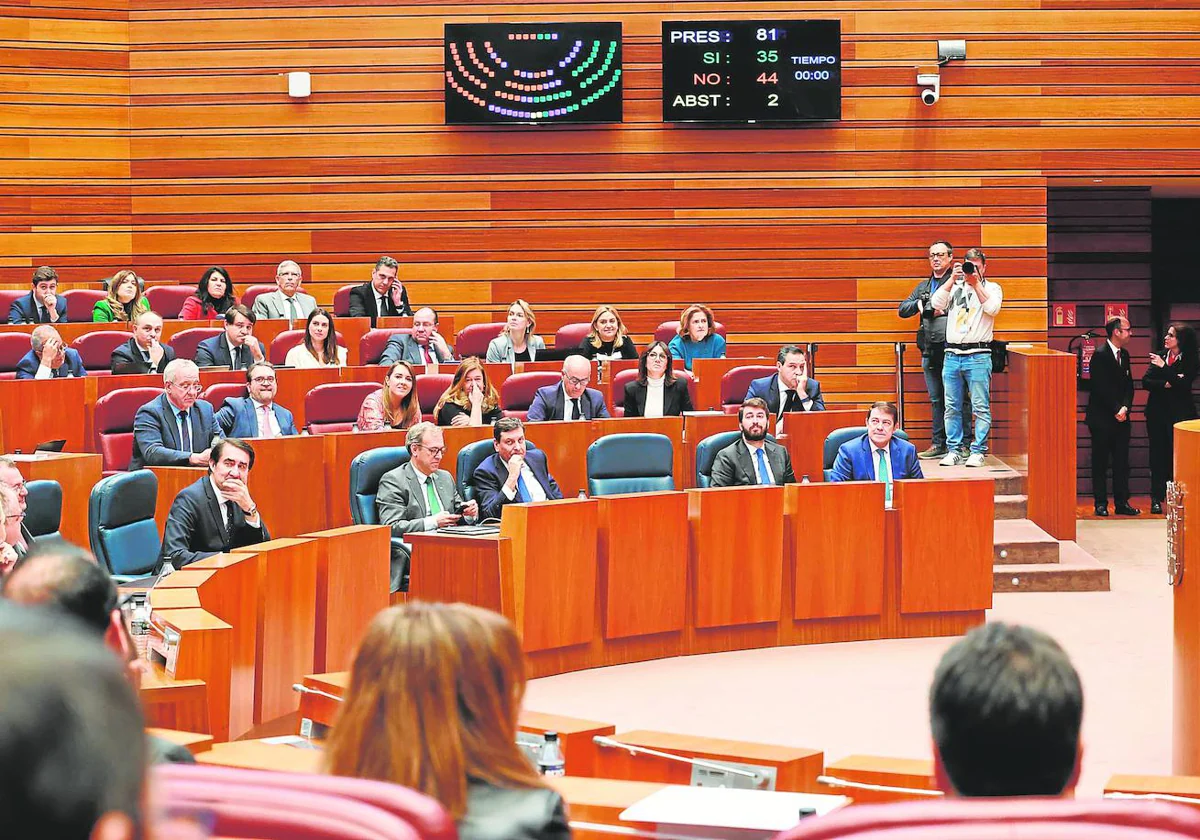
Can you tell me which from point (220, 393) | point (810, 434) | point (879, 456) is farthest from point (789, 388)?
point (220, 393)

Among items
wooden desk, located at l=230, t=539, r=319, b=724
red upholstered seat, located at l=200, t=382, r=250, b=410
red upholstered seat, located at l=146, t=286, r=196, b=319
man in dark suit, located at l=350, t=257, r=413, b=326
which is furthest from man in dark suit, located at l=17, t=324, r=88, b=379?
wooden desk, located at l=230, t=539, r=319, b=724

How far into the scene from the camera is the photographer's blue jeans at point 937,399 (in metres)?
9.09

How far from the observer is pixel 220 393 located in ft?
23.1

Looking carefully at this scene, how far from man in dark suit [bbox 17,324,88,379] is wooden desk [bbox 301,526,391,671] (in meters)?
2.83

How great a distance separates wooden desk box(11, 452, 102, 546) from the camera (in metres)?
5.70

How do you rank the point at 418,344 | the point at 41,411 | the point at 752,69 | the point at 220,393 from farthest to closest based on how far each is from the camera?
the point at 752,69, the point at 418,344, the point at 220,393, the point at 41,411

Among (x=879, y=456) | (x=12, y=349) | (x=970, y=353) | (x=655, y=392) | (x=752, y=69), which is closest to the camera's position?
(x=879, y=456)

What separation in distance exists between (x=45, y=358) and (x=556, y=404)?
2527 millimetres

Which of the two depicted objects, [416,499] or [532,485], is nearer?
[416,499]

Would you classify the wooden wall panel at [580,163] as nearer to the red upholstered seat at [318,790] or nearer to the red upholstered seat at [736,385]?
the red upholstered seat at [736,385]

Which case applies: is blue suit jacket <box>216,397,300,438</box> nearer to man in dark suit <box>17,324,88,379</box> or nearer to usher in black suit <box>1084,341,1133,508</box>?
man in dark suit <box>17,324,88,379</box>

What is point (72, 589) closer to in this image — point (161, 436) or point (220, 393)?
point (161, 436)

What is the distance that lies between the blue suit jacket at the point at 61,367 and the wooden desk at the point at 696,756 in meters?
5.44

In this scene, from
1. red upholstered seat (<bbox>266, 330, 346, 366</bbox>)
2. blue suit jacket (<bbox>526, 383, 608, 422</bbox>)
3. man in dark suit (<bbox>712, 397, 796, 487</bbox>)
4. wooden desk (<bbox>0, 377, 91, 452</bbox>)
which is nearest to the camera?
man in dark suit (<bbox>712, 397, 796, 487</bbox>)
